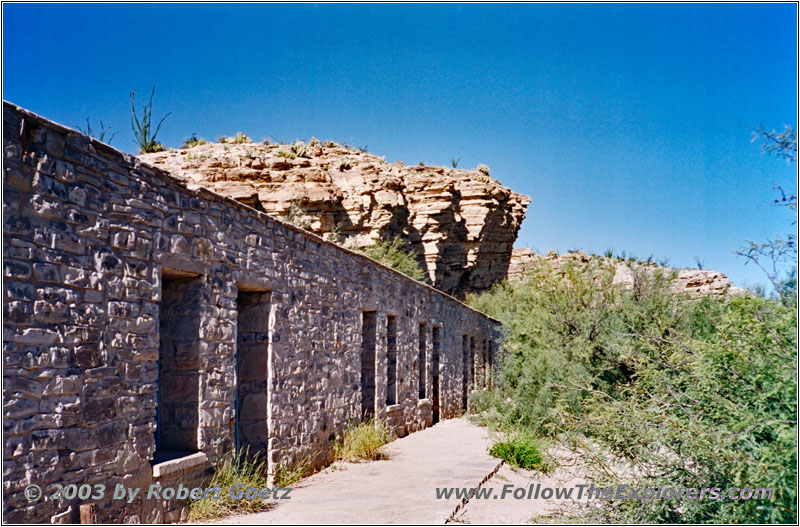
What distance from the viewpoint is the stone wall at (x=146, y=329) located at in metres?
4.21

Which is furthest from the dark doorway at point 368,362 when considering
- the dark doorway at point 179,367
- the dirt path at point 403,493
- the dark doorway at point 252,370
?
the dark doorway at point 179,367

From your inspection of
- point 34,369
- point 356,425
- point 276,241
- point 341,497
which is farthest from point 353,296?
point 34,369

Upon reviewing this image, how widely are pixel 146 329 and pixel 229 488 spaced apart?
1.82m

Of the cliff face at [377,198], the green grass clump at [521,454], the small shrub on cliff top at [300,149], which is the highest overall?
the small shrub on cliff top at [300,149]

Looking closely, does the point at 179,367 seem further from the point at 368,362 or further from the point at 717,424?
the point at 368,362

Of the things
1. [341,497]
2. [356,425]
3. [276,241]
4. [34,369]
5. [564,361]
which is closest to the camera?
[34,369]

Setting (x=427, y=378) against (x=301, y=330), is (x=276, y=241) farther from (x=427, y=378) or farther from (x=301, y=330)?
(x=427, y=378)

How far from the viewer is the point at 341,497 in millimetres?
7066

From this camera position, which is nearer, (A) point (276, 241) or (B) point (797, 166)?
(B) point (797, 166)

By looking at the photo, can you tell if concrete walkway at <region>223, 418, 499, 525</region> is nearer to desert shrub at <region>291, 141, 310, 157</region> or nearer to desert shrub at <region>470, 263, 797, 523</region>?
desert shrub at <region>470, 263, 797, 523</region>

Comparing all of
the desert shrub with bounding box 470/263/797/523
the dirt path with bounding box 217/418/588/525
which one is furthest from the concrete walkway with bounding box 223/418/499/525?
the desert shrub with bounding box 470/263/797/523

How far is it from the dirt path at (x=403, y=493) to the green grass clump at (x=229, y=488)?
0.17 metres

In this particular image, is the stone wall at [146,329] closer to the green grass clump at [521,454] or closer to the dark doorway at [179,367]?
the dark doorway at [179,367]

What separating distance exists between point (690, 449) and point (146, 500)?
13.4ft
